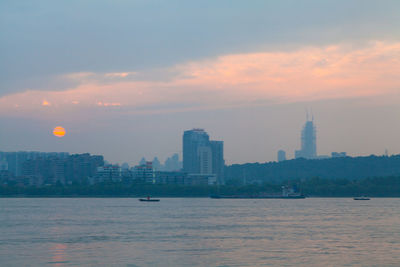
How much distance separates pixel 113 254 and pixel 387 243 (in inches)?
1105

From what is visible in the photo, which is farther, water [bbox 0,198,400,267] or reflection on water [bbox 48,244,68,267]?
water [bbox 0,198,400,267]

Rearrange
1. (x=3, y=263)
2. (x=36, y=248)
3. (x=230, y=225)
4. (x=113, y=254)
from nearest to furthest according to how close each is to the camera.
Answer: (x=3, y=263)
(x=113, y=254)
(x=36, y=248)
(x=230, y=225)

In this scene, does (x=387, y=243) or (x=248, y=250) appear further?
(x=387, y=243)

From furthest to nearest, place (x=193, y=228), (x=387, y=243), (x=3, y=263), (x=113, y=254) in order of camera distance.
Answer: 1. (x=193, y=228)
2. (x=387, y=243)
3. (x=113, y=254)
4. (x=3, y=263)

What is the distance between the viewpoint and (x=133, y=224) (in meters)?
89.2

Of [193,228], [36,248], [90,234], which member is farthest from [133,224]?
[36,248]

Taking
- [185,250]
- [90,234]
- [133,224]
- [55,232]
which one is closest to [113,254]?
[185,250]

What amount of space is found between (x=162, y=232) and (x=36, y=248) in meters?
20.2

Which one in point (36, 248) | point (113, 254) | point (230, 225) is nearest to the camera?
point (113, 254)

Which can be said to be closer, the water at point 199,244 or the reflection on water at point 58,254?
the reflection on water at point 58,254

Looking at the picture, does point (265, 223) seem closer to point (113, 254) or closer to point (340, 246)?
point (340, 246)

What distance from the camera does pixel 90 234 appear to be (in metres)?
72.8

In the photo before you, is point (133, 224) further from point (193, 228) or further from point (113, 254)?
point (113, 254)

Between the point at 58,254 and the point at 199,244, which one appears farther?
the point at 199,244
